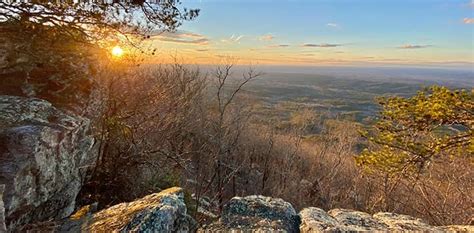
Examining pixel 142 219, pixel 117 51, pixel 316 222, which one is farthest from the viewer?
pixel 117 51

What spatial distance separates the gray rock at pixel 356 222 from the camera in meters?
4.38

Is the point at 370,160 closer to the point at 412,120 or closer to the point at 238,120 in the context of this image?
the point at 412,120

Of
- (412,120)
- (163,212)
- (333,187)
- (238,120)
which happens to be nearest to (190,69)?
(238,120)

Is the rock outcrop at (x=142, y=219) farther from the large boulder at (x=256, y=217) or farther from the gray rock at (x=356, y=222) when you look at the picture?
the gray rock at (x=356, y=222)

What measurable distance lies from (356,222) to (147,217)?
266cm

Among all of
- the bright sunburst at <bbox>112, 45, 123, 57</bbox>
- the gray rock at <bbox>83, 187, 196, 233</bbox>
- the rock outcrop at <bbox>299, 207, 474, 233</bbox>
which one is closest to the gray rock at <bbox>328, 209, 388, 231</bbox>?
the rock outcrop at <bbox>299, 207, 474, 233</bbox>

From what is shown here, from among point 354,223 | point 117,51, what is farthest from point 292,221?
point 117,51

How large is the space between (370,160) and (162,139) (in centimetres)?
650

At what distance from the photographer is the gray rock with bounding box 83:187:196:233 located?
3389 mm

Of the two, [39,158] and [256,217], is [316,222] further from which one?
[39,158]

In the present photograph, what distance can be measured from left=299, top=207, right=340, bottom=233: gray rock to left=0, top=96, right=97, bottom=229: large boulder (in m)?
3.03

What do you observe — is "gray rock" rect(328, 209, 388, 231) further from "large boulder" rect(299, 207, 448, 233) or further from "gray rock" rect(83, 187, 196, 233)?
"gray rock" rect(83, 187, 196, 233)

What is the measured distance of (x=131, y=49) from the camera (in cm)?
748

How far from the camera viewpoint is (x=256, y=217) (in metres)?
4.48
